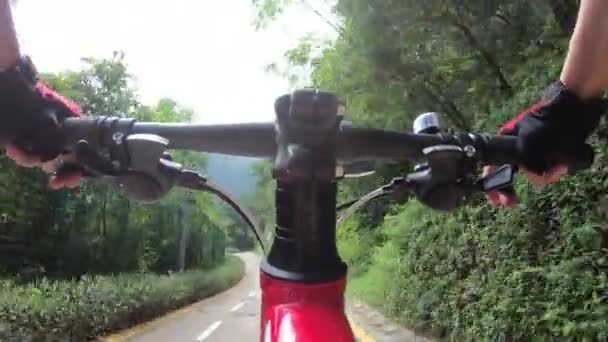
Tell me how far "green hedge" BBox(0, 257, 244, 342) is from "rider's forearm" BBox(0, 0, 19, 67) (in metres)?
6.29

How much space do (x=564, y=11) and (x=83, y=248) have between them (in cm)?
981

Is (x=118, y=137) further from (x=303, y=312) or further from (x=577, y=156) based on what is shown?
(x=577, y=156)

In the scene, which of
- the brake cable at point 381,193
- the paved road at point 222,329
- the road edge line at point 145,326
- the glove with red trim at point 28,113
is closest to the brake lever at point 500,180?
the brake cable at point 381,193

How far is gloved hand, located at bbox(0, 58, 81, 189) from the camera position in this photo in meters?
0.75

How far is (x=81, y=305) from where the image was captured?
7980mm

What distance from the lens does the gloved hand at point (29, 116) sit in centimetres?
75

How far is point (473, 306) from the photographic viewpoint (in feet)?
20.7

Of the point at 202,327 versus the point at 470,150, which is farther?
the point at 202,327

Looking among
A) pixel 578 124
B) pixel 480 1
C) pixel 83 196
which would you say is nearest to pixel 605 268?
pixel 480 1

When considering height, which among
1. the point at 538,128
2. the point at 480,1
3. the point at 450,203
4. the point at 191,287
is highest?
the point at 480,1

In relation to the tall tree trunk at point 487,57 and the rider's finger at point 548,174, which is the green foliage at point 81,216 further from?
the rider's finger at point 548,174

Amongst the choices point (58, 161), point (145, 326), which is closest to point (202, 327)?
point (145, 326)

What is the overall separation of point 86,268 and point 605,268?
997 centimetres

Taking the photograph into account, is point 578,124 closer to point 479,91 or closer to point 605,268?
point 605,268
